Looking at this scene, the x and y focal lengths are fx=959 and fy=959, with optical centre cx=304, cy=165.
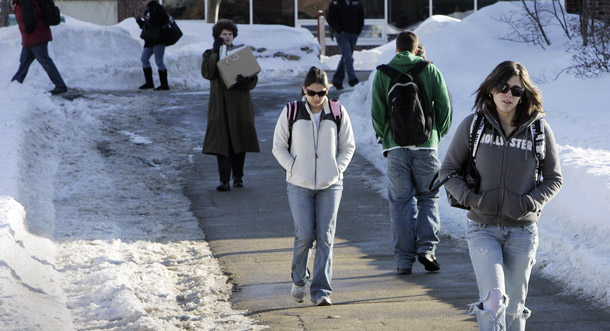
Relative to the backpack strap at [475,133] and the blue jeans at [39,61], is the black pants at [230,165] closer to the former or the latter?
the backpack strap at [475,133]

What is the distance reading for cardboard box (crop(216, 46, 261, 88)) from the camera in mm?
9656

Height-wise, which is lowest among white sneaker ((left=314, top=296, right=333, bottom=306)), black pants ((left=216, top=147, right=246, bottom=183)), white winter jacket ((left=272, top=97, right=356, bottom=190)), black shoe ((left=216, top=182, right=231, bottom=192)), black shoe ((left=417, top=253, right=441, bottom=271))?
black shoe ((left=216, top=182, right=231, bottom=192))

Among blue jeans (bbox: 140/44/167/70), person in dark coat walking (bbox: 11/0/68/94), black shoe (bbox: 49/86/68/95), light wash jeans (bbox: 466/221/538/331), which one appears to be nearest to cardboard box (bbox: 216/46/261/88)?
light wash jeans (bbox: 466/221/538/331)

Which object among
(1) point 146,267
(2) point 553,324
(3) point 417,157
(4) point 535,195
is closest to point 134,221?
(1) point 146,267

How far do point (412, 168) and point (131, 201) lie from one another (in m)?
3.64

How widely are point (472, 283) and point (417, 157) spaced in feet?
3.26

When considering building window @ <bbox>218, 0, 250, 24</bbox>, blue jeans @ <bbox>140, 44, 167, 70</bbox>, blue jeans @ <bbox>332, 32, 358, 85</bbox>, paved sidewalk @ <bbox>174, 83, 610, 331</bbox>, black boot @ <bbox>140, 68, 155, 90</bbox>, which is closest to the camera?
paved sidewalk @ <bbox>174, 83, 610, 331</bbox>

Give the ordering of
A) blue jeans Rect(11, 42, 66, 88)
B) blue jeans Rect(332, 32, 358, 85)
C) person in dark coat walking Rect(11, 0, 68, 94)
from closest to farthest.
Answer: person in dark coat walking Rect(11, 0, 68, 94)
blue jeans Rect(11, 42, 66, 88)
blue jeans Rect(332, 32, 358, 85)

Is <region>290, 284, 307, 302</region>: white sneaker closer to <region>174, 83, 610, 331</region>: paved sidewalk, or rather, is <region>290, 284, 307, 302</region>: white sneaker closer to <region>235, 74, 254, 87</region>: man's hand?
<region>174, 83, 610, 331</region>: paved sidewalk

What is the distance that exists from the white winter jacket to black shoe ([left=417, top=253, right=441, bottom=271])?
3.77 feet

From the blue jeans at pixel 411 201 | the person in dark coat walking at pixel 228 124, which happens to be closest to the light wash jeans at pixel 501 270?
the blue jeans at pixel 411 201

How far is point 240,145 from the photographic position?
10.1 metres

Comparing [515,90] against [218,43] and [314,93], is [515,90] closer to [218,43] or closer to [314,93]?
[314,93]

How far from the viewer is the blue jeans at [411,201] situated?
7059mm
